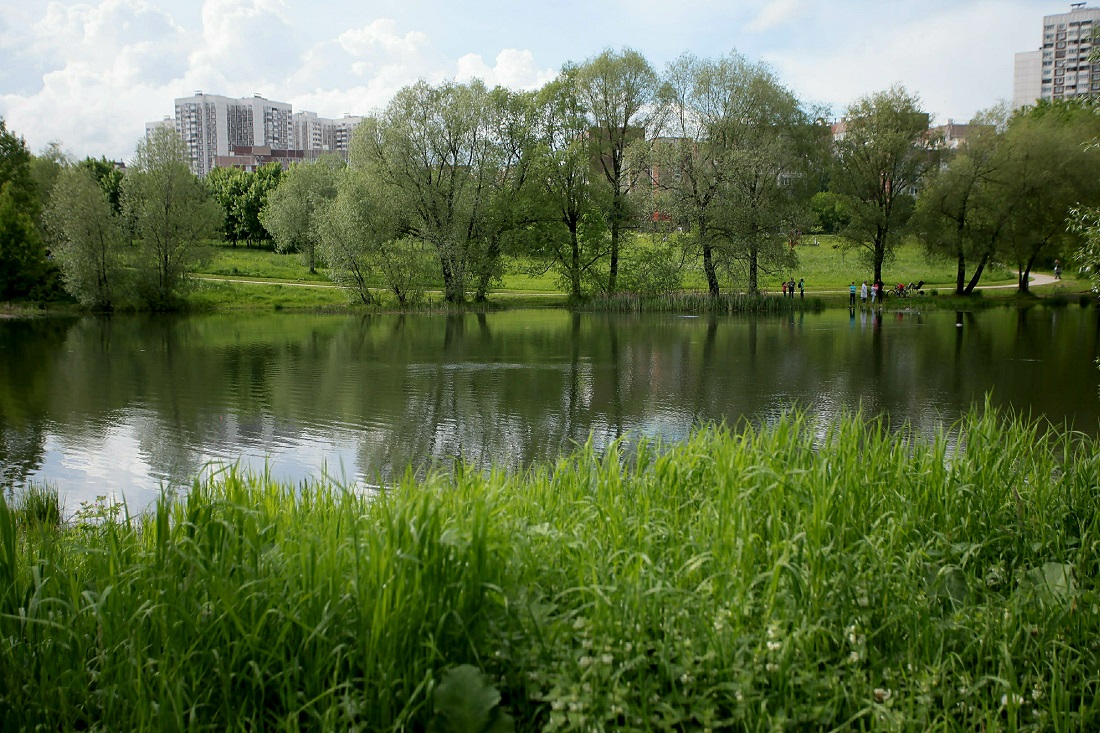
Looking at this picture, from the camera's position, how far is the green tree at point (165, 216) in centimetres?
4291

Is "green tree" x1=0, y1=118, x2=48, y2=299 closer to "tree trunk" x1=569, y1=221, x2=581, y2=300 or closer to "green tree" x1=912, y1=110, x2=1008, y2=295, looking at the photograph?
"tree trunk" x1=569, y1=221, x2=581, y2=300

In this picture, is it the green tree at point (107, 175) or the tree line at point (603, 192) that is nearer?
the tree line at point (603, 192)

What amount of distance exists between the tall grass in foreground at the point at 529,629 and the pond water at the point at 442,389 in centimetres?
206

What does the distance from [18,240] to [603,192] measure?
101 ft

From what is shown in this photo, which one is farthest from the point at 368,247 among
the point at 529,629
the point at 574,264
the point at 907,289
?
the point at 529,629

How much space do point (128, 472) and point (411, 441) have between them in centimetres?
380

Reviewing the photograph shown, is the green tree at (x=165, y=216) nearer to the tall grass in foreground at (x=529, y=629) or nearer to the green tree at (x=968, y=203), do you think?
the green tree at (x=968, y=203)

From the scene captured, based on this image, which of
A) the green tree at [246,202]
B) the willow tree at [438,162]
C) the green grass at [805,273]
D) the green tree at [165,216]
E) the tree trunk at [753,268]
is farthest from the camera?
the green tree at [246,202]

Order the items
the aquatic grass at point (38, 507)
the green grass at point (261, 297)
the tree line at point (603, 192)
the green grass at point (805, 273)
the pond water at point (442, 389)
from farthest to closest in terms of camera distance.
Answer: the green grass at point (805, 273) → the green grass at point (261, 297) → the tree line at point (603, 192) → the pond water at point (442, 389) → the aquatic grass at point (38, 507)

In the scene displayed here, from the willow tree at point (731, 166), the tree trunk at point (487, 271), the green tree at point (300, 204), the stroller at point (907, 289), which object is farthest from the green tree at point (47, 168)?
the stroller at point (907, 289)

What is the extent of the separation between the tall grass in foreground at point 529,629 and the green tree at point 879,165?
151ft

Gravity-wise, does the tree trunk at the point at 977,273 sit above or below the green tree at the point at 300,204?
below

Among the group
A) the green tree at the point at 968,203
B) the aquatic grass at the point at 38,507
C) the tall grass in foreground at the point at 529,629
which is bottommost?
the aquatic grass at the point at 38,507

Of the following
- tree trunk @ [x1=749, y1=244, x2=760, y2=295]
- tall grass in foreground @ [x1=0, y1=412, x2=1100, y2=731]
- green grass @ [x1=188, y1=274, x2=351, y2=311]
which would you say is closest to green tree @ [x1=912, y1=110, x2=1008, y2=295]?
tree trunk @ [x1=749, y1=244, x2=760, y2=295]
